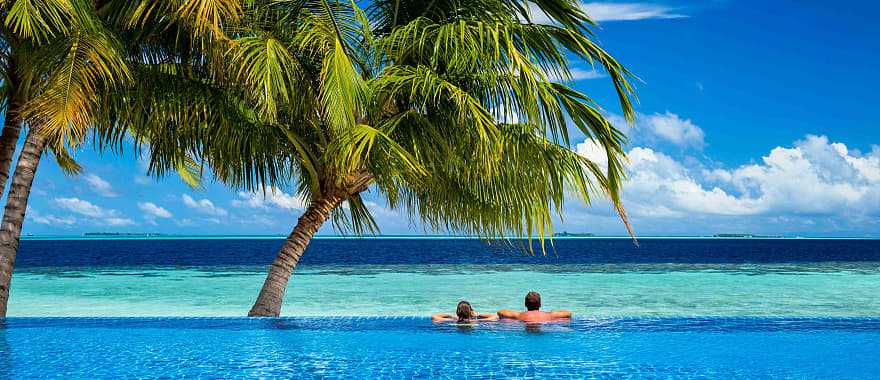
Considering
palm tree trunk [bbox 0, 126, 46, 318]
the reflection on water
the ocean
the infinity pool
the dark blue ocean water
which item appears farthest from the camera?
the dark blue ocean water

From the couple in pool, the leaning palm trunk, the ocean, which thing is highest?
the leaning palm trunk

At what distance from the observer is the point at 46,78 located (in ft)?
25.6

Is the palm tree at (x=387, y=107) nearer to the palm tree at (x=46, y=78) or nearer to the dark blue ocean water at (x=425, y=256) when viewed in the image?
the palm tree at (x=46, y=78)

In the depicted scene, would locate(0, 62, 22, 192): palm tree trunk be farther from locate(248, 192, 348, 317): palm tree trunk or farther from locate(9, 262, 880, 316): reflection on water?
locate(9, 262, 880, 316): reflection on water

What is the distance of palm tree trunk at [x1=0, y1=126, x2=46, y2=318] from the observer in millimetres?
7758

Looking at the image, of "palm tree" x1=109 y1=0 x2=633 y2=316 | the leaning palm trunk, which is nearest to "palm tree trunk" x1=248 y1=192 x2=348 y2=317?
"palm tree" x1=109 y1=0 x2=633 y2=316

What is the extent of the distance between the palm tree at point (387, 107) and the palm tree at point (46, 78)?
759 millimetres

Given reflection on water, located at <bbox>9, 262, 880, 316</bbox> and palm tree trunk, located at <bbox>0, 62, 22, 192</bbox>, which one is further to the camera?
reflection on water, located at <bbox>9, 262, 880, 316</bbox>

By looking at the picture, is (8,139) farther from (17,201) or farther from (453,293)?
(453,293)

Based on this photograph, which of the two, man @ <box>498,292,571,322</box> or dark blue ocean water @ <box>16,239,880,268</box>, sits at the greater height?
dark blue ocean water @ <box>16,239,880,268</box>

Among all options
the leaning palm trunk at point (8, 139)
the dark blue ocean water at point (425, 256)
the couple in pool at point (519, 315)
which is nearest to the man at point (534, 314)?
the couple in pool at point (519, 315)

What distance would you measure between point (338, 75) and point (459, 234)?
9.41ft

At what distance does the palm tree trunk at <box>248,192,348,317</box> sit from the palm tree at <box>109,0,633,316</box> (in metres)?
0.02

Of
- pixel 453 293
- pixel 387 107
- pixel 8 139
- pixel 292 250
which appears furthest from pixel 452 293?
pixel 8 139
